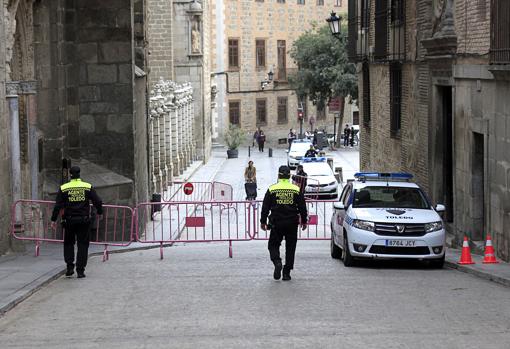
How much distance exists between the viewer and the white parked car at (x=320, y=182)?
40.0m

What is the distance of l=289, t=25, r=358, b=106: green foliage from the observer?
67.2 metres

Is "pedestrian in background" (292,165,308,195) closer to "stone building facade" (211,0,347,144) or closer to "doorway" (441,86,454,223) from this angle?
"doorway" (441,86,454,223)

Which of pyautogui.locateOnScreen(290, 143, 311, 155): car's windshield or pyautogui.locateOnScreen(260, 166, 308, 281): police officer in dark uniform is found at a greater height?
pyautogui.locateOnScreen(260, 166, 308, 281): police officer in dark uniform

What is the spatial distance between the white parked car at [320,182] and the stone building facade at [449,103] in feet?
28.0

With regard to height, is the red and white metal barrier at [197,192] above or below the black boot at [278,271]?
below

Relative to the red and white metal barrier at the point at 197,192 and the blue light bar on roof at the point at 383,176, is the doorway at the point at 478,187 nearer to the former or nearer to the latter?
the blue light bar on roof at the point at 383,176

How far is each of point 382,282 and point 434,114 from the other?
8.69m

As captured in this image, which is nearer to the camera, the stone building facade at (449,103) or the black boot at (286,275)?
the black boot at (286,275)

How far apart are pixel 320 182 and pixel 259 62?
3937cm

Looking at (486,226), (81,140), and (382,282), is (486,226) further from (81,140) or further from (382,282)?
(81,140)

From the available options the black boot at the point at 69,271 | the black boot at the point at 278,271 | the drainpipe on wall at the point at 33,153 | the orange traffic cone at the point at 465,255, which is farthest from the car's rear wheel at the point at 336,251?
the drainpipe on wall at the point at 33,153

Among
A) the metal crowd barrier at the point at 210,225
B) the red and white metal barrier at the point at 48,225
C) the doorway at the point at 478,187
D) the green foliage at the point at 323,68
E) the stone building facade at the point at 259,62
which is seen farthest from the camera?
the stone building facade at the point at 259,62

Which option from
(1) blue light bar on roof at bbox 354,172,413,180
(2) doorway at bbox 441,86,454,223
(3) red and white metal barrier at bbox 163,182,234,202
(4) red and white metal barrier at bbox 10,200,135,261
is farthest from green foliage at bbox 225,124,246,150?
(1) blue light bar on roof at bbox 354,172,413,180

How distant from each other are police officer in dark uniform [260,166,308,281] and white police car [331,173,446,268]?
1.95 metres
